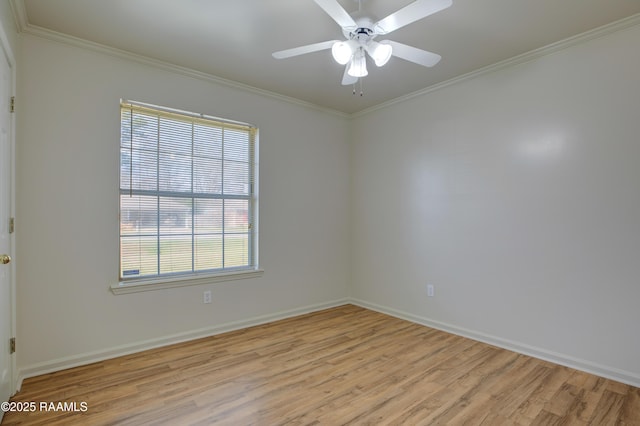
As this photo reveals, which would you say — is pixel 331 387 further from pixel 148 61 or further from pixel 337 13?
pixel 148 61

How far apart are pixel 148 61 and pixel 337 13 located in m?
2.00

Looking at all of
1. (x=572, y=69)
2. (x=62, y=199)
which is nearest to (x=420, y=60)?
(x=572, y=69)

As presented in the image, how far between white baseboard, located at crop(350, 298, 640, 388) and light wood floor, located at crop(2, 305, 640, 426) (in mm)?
83

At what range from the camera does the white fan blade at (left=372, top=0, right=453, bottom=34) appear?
1.59m

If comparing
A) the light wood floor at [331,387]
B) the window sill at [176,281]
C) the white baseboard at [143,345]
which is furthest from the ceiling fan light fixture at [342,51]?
the white baseboard at [143,345]

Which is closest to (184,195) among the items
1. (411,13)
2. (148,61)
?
(148,61)

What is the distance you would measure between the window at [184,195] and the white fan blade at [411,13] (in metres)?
2.04

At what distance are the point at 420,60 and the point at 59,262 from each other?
9.76ft

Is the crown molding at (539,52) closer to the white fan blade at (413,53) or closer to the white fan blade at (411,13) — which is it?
the white fan blade at (413,53)

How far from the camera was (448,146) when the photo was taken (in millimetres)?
3441

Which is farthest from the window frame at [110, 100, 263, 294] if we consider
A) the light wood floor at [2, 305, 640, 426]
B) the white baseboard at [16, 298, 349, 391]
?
the light wood floor at [2, 305, 640, 426]

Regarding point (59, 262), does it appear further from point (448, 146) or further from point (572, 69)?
point (572, 69)

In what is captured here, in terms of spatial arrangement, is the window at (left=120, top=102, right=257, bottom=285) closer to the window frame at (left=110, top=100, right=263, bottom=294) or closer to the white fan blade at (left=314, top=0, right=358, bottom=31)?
the window frame at (left=110, top=100, right=263, bottom=294)

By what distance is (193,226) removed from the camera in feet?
10.6
